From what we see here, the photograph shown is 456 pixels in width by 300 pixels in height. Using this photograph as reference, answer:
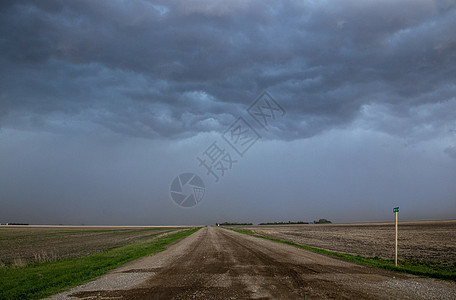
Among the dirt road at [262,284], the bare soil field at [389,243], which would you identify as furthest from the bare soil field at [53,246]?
the bare soil field at [389,243]

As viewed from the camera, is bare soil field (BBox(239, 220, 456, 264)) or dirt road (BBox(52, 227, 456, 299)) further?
bare soil field (BBox(239, 220, 456, 264))

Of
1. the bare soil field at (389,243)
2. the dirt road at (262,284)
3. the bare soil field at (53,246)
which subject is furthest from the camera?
the bare soil field at (53,246)

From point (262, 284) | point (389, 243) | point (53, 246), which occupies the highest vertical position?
point (262, 284)

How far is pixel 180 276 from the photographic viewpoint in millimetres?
11805

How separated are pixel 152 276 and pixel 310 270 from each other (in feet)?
22.3

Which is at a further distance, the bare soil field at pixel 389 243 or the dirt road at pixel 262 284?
the bare soil field at pixel 389 243

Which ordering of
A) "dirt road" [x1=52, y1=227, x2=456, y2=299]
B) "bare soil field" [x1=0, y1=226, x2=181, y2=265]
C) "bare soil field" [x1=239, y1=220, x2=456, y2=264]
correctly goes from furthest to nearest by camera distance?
"bare soil field" [x1=0, y1=226, x2=181, y2=265] → "bare soil field" [x1=239, y1=220, x2=456, y2=264] → "dirt road" [x1=52, y1=227, x2=456, y2=299]

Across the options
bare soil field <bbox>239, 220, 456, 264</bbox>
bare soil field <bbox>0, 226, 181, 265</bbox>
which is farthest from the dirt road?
bare soil field <bbox>0, 226, 181, 265</bbox>

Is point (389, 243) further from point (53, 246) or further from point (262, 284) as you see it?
point (53, 246)

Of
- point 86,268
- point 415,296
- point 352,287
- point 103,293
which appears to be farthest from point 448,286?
point 86,268

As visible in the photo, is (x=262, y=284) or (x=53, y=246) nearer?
A: (x=262, y=284)

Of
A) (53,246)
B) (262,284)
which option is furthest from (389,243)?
(53,246)

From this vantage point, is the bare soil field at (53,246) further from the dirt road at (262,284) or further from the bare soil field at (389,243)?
the bare soil field at (389,243)

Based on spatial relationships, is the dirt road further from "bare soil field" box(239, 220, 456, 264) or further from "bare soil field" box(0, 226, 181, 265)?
"bare soil field" box(0, 226, 181, 265)
